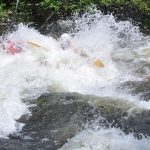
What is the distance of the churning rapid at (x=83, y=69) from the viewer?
21.5 feet

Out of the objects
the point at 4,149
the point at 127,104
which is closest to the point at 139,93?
the point at 127,104

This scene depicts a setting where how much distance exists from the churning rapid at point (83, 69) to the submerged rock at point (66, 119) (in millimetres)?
147

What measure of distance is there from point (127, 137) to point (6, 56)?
12.6ft

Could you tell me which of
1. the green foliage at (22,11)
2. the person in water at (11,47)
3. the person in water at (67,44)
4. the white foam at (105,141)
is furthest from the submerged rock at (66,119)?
the green foliage at (22,11)

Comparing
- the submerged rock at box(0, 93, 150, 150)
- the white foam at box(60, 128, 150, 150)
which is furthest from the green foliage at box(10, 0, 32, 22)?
the white foam at box(60, 128, 150, 150)

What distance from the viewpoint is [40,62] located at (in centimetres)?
908

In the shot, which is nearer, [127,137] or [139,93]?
[127,137]

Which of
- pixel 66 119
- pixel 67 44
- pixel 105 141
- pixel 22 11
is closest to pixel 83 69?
pixel 67 44

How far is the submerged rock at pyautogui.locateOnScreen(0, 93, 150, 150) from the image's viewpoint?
6483 millimetres

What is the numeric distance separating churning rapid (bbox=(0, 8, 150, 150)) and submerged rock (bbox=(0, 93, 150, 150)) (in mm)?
147

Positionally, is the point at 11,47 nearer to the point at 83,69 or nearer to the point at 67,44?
the point at 67,44

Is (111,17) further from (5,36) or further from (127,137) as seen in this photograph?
(127,137)

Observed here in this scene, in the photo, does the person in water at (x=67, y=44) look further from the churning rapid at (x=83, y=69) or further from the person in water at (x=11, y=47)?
the person in water at (x=11, y=47)

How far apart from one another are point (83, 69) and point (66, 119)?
6.63 feet
